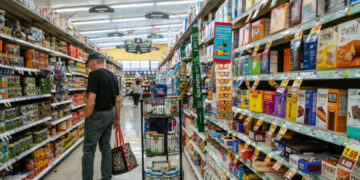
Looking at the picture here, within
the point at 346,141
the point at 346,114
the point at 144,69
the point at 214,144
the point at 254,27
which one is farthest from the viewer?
the point at 144,69

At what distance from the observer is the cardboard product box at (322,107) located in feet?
3.97

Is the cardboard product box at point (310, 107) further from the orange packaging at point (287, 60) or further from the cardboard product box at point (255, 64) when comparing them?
the cardboard product box at point (255, 64)

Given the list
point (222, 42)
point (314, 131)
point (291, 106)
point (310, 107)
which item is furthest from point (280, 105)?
point (222, 42)

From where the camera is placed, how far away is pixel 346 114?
1139mm

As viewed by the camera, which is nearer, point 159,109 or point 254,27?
point 254,27

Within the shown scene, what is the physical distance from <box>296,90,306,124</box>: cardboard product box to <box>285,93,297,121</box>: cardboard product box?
42 millimetres

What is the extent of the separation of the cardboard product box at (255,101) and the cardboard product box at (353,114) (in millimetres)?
805

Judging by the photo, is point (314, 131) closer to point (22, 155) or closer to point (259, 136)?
point (259, 136)

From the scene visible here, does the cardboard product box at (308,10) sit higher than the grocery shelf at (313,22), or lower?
higher

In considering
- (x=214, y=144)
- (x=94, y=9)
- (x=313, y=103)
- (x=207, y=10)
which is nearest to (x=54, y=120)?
(x=214, y=144)

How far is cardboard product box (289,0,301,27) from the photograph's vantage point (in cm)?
142

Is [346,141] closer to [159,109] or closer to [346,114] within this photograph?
[346,114]

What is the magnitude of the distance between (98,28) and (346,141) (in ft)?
58.1

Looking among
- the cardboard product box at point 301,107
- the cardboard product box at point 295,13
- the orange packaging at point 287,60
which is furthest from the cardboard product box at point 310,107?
the cardboard product box at point 295,13
